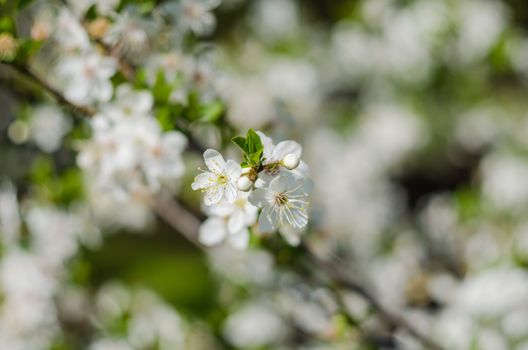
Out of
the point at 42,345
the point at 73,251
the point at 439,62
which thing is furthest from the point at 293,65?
the point at 42,345

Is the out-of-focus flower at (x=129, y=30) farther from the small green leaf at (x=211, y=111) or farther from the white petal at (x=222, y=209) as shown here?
the white petal at (x=222, y=209)

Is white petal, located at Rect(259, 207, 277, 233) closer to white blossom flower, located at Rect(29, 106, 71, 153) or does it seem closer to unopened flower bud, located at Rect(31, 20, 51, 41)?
unopened flower bud, located at Rect(31, 20, 51, 41)

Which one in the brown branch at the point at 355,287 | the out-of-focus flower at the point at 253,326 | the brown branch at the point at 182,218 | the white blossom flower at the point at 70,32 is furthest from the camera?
the out-of-focus flower at the point at 253,326

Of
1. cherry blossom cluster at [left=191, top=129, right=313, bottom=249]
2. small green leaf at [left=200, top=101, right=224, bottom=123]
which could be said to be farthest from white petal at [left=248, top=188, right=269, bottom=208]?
small green leaf at [left=200, top=101, right=224, bottom=123]

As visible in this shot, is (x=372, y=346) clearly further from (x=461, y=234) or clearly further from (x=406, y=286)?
(x=461, y=234)

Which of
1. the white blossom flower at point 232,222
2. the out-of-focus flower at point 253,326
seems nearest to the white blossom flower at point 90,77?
the white blossom flower at point 232,222
